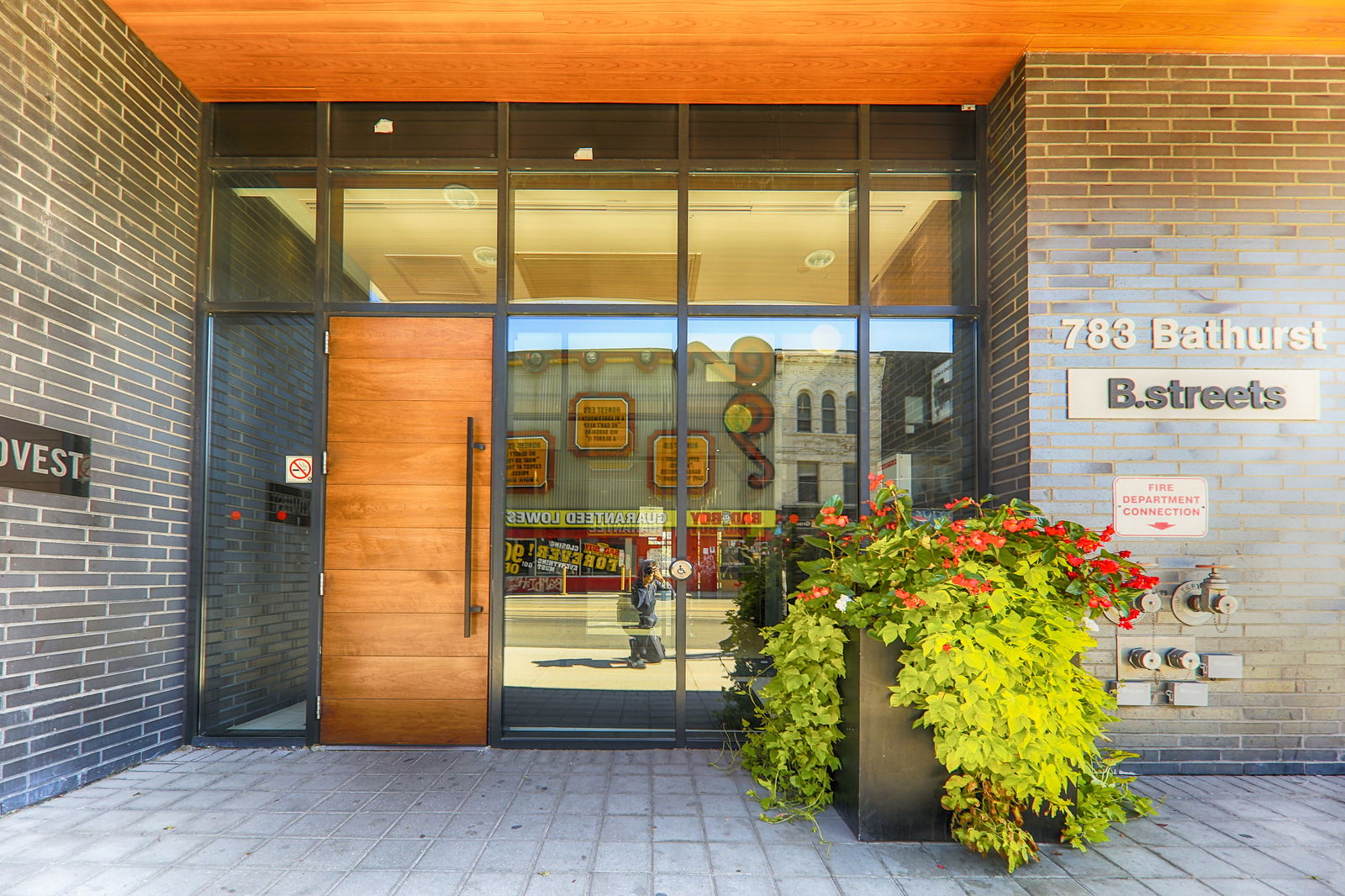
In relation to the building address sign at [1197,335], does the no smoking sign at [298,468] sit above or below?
below

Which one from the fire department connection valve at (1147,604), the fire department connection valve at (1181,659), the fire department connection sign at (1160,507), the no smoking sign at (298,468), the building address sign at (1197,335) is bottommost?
the fire department connection valve at (1181,659)

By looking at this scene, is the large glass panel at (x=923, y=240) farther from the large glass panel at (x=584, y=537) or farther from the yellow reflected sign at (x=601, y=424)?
the yellow reflected sign at (x=601, y=424)

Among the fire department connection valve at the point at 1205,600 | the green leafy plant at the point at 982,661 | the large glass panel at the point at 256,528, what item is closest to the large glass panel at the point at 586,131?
the large glass panel at the point at 256,528

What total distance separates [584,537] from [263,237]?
2441 millimetres

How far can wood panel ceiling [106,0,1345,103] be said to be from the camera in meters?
3.77

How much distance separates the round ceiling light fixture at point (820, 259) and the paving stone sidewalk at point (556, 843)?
2728mm

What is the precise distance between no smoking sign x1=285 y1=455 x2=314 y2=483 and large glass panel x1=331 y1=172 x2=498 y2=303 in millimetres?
897

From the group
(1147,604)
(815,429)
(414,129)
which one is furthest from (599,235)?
(1147,604)

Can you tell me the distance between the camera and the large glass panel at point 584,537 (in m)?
4.46

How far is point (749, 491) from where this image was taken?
4.54 metres

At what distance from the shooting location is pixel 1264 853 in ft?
9.93

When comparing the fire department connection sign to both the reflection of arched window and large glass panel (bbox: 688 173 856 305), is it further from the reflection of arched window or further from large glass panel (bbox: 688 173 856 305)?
large glass panel (bbox: 688 173 856 305)

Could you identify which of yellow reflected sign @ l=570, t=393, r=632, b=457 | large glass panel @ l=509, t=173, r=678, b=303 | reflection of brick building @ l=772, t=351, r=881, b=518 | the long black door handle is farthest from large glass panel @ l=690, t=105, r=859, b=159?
the long black door handle

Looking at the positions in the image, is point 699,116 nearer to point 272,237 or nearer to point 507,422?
point 507,422
